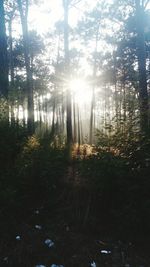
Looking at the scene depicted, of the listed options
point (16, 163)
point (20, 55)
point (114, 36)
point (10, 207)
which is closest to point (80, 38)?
point (114, 36)

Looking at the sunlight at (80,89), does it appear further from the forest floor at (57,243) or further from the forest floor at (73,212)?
the forest floor at (57,243)

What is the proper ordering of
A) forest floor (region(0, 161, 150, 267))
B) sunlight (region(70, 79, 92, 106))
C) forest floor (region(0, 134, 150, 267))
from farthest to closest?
1. sunlight (region(70, 79, 92, 106))
2. forest floor (region(0, 134, 150, 267))
3. forest floor (region(0, 161, 150, 267))

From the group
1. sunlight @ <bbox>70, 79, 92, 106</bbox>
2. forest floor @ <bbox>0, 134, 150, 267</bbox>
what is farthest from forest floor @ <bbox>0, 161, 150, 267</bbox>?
sunlight @ <bbox>70, 79, 92, 106</bbox>

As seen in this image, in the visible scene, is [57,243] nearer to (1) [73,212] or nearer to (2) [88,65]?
(1) [73,212]

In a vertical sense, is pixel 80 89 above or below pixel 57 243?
above

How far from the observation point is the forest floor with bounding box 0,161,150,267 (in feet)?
15.2

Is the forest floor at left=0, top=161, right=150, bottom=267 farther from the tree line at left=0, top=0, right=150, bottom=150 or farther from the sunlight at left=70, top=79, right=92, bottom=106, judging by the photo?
the sunlight at left=70, top=79, right=92, bottom=106

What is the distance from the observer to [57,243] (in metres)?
4.99

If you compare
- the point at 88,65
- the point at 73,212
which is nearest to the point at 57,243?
the point at 73,212

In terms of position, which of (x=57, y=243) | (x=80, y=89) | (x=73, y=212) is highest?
(x=80, y=89)

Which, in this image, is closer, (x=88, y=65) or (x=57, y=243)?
(x=57, y=243)

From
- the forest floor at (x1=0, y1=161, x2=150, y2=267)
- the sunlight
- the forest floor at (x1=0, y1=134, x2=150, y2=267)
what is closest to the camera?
the forest floor at (x1=0, y1=161, x2=150, y2=267)

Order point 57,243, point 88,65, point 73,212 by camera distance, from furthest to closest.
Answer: point 88,65
point 73,212
point 57,243

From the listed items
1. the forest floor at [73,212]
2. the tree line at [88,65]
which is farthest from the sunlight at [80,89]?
the forest floor at [73,212]
